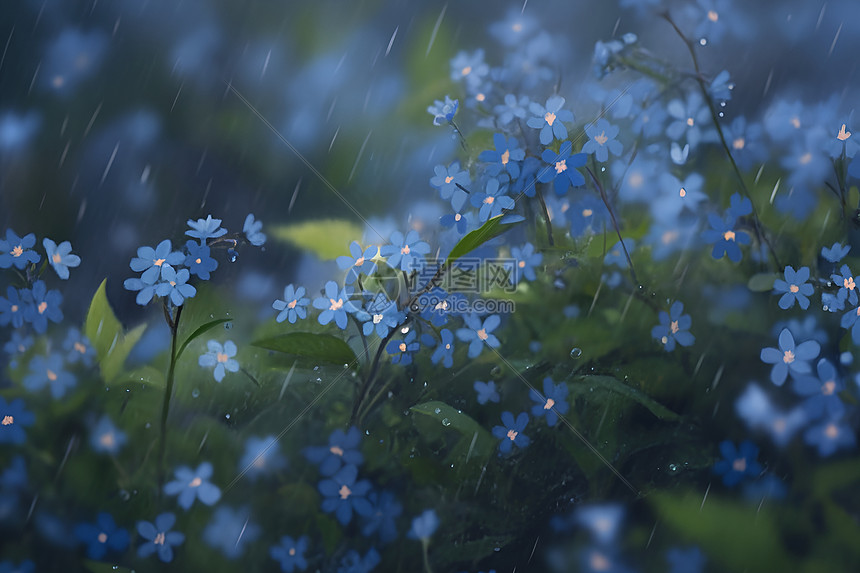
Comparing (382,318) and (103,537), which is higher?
(382,318)

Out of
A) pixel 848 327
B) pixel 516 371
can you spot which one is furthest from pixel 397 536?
pixel 848 327

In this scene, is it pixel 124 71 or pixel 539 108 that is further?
pixel 124 71

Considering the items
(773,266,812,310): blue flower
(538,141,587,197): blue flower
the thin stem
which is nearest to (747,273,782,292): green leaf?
(773,266,812,310): blue flower

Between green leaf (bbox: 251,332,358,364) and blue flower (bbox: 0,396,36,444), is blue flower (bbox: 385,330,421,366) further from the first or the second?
blue flower (bbox: 0,396,36,444)

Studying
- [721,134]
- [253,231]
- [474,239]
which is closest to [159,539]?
[253,231]

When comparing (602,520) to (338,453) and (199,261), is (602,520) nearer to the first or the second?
(338,453)

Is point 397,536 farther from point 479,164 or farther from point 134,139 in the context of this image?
point 134,139

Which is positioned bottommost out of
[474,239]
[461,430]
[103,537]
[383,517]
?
[103,537]
